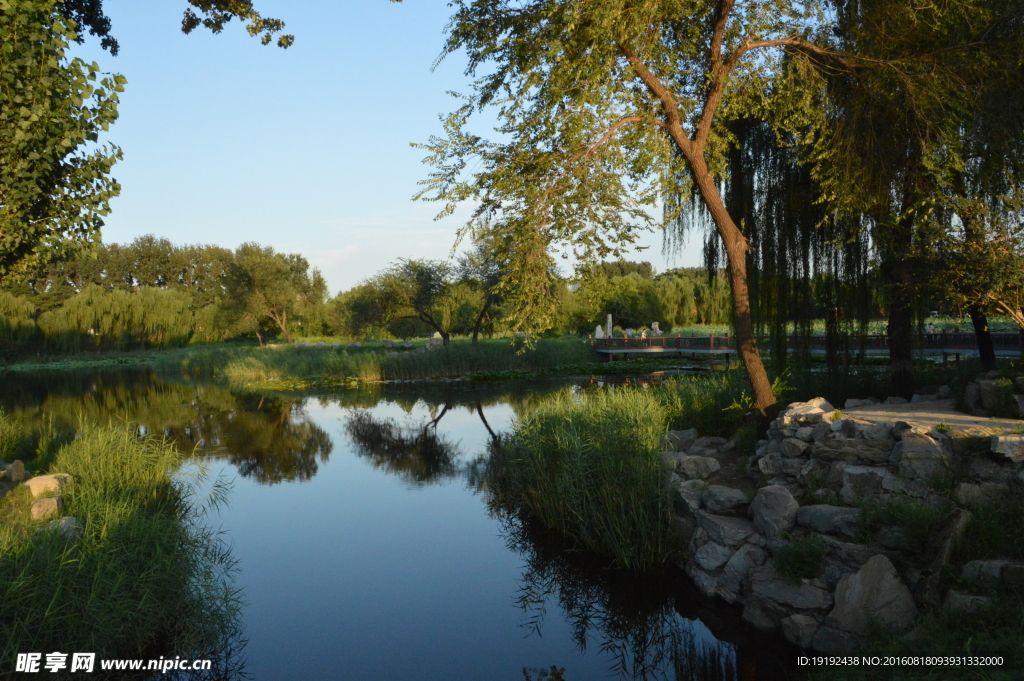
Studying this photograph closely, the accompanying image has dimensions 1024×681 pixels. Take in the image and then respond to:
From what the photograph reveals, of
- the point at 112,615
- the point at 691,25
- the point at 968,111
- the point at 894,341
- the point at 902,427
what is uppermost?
the point at 691,25

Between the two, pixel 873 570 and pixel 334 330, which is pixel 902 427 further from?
pixel 334 330

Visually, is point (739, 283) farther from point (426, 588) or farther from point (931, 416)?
point (426, 588)

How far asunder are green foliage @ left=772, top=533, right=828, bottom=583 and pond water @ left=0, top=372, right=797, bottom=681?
584 millimetres

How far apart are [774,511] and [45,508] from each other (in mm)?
7037

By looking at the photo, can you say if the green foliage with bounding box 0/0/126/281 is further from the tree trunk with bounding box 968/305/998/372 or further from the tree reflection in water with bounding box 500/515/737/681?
the tree trunk with bounding box 968/305/998/372

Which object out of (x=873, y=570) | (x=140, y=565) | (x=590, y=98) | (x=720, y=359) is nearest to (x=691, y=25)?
(x=590, y=98)

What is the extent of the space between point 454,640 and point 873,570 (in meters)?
3.57

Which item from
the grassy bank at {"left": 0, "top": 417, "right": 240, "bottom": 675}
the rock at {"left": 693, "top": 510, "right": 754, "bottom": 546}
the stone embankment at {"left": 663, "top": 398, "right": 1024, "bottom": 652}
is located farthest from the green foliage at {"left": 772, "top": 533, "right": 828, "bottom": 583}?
the grassy bank at {"left": 0, "top": 417, "right": 240, "bottom": 675}

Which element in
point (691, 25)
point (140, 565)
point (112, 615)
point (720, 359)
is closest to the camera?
point (112, 615)

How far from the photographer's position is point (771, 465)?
7625 mm

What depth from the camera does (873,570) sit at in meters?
Result: 5.36

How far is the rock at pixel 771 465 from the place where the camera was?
24.7 feet

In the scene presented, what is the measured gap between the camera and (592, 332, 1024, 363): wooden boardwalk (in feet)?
34.9

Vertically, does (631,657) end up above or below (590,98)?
below
